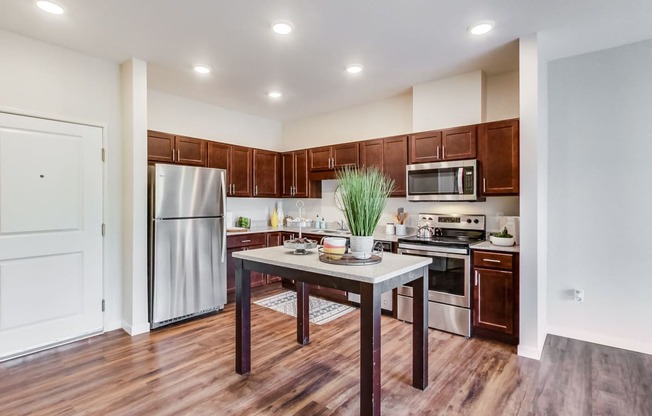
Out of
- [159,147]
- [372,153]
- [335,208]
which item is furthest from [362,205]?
[335,208]

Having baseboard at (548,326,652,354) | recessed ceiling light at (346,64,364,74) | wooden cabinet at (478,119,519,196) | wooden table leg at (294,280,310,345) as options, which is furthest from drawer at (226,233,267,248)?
baseboard at (548,326,652,354)

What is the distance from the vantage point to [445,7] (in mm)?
2326

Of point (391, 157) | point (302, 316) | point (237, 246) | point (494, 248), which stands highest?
point (391, 157)

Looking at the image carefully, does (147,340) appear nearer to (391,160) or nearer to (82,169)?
(82,169)

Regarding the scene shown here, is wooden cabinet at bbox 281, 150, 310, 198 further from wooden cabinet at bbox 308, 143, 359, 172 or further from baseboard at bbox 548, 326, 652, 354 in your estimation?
baseboard at bbox 548, 326, 652, 354

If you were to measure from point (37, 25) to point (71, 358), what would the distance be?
2679 mm

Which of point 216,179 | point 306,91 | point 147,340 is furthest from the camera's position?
point 306,91

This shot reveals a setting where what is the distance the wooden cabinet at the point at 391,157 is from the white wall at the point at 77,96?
2.80 metres

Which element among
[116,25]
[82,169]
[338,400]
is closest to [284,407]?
[338,400]

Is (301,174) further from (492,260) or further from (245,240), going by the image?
(492,260)

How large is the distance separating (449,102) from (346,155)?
142 cm

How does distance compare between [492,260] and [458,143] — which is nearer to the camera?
[492,260]

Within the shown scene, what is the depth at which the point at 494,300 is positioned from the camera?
2.94 m

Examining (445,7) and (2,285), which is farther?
(2,285)
